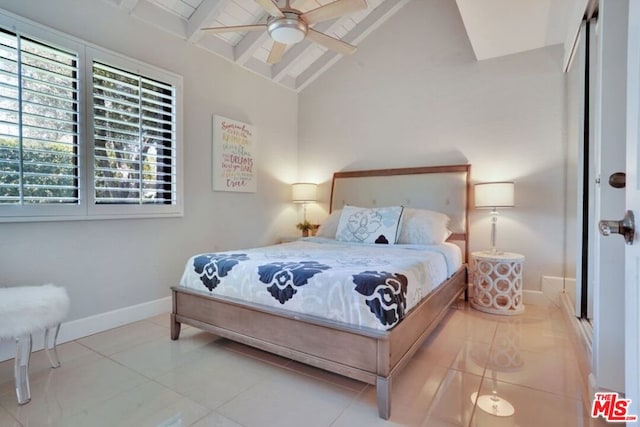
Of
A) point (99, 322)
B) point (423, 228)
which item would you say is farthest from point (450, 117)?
point (99, 322)

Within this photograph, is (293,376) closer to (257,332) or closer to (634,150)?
(257,332)

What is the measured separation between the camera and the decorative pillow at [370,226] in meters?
3.15

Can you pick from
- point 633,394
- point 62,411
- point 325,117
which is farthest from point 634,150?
point 325,117

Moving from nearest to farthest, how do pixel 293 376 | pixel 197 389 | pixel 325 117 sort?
pixel 197 389 < pixel 293 376 < pixel 325 117

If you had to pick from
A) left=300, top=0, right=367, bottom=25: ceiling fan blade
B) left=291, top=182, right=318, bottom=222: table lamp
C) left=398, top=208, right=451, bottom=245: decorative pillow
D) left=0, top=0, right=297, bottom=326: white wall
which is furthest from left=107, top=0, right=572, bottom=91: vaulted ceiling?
left=398, top=208, right=451, bottom=245: decorative pillow

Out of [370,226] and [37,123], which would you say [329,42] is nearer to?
[370,226]

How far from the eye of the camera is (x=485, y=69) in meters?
3.53

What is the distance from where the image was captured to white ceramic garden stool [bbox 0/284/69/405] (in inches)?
64.8

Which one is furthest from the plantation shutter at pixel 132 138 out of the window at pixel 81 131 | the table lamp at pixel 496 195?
the table lamp at pixel 496 195

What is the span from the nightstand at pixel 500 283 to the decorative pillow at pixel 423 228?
0.43 m

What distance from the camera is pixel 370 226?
325 centimetres

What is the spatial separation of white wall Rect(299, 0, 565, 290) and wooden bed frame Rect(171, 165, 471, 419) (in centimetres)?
149

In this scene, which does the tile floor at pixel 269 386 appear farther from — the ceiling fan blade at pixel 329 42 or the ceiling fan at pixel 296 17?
the ceiling fan blade at pixel 329 42

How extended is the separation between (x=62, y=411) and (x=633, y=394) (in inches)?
89.9
